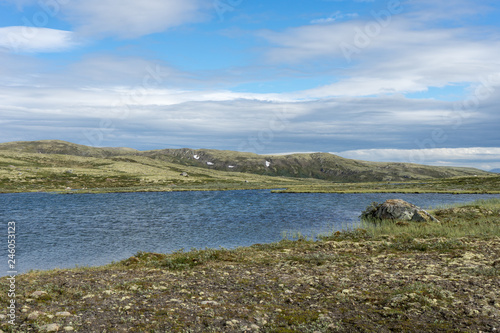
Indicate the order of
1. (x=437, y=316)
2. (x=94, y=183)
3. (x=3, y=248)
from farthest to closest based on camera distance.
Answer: (x=94, y=183) < (x=3, y=248) < (x=437, y=316)

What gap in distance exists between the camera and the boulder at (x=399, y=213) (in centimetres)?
3714

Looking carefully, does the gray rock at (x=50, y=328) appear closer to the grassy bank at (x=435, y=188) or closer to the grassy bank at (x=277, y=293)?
the grassy bank at (x=277, y=293)

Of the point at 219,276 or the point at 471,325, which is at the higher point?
the point at 471,325

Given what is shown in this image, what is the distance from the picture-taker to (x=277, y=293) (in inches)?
535

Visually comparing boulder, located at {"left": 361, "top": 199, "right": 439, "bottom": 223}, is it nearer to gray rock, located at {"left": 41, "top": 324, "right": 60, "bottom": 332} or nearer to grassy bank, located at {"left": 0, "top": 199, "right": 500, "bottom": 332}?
grassy bank, located at {"left": 0, "top": 199, "right": 500, "bottom": 332}

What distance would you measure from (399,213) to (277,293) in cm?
3102

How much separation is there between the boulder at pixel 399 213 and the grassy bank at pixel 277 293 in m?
15.7

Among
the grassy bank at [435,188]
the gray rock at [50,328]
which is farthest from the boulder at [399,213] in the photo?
the grassy bank at [435,188]

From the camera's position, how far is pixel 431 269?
53.6 feet

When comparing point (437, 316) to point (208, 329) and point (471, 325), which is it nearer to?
point (471, 325)

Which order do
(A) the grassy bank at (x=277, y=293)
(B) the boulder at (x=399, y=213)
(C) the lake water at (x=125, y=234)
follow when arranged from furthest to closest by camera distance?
(B) the boulder at (x=399, y=213)
(C) the lake water at (x=125, y=234)
(A) the grassy bank at (x=277, y=293)

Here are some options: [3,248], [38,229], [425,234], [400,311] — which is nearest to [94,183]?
[38,229]

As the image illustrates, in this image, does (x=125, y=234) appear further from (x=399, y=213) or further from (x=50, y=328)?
(x=399, y=213)

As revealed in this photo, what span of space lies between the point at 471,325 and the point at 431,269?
6.80 m
